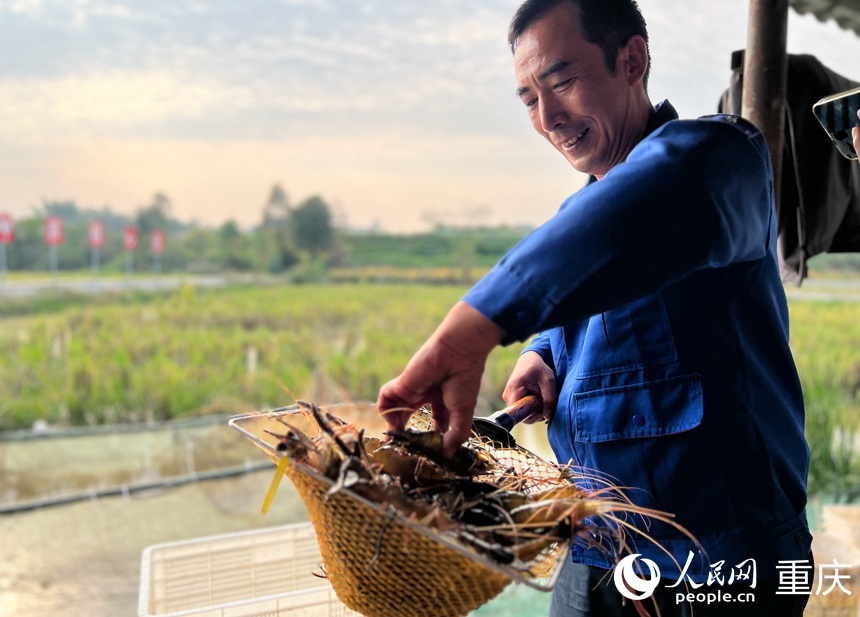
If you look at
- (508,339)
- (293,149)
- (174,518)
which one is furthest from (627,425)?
(293,149)

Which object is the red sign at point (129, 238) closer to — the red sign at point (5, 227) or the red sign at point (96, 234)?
the red sign at point (96, 234)

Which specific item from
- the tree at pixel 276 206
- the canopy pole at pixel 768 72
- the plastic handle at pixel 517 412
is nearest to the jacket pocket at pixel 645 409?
the plastic handle at pixel 517 412

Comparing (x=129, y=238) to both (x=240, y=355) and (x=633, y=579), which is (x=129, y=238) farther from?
(x=633, y=579)

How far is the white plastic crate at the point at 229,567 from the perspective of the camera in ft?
6.87

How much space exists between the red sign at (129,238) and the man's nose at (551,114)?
715 centimetres

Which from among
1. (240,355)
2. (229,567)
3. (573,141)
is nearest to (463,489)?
(573,141)

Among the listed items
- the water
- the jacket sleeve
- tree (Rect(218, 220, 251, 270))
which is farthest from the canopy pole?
tree (Rect(218, 220, 251, 270))

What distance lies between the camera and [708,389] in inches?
40.7

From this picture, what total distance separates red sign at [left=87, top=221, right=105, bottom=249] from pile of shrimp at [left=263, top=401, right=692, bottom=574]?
687cm

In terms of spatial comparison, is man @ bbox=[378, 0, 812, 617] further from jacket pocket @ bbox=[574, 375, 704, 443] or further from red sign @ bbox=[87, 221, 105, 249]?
red sign @ bbox=[87, 221, 105, 249]

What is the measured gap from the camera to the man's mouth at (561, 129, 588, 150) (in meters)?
1.12

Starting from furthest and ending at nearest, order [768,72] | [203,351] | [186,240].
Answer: [186,240] → [203,351] → [768,72]

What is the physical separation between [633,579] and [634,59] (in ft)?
2.56

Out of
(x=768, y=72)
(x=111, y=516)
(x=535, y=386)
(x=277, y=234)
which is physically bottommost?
(x=111, y=516)
